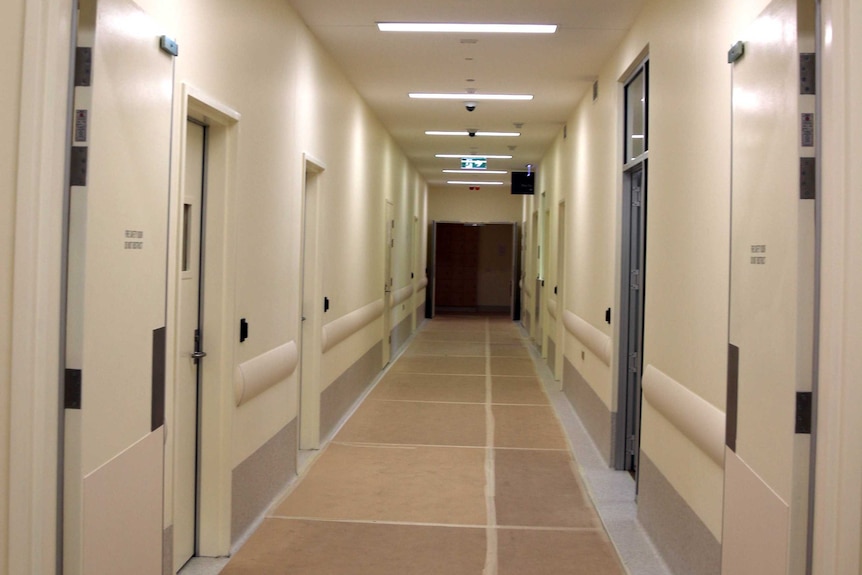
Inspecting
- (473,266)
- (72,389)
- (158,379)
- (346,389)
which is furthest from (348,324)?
(473,266)

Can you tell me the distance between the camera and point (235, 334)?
4.22 meters

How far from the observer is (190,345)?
4059mm

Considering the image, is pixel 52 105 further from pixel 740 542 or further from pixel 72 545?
pixel 740 542

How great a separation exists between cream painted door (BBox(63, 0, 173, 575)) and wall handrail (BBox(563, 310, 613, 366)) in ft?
13.4

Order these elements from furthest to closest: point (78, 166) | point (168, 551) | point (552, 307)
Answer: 1. point (552, 307)
2. point (168, 551)
3. point (78, 166)

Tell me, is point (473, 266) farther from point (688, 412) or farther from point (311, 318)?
point (688, 412)

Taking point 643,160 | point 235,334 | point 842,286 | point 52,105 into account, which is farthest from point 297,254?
point 842,286

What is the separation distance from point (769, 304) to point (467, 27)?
388 cm

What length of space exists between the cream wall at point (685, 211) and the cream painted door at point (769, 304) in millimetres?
602

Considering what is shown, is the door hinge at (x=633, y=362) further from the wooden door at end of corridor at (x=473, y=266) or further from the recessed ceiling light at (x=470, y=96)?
the wooden door at end of corridor at (x=473, y=266)

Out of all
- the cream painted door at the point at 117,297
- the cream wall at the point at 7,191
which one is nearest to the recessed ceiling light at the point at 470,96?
the cream painted door at the point at 117,297

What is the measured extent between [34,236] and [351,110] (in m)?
6.10

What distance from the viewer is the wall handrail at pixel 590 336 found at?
20.6 feet

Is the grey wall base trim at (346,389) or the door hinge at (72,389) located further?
the grey wall base trim at (346,389)
